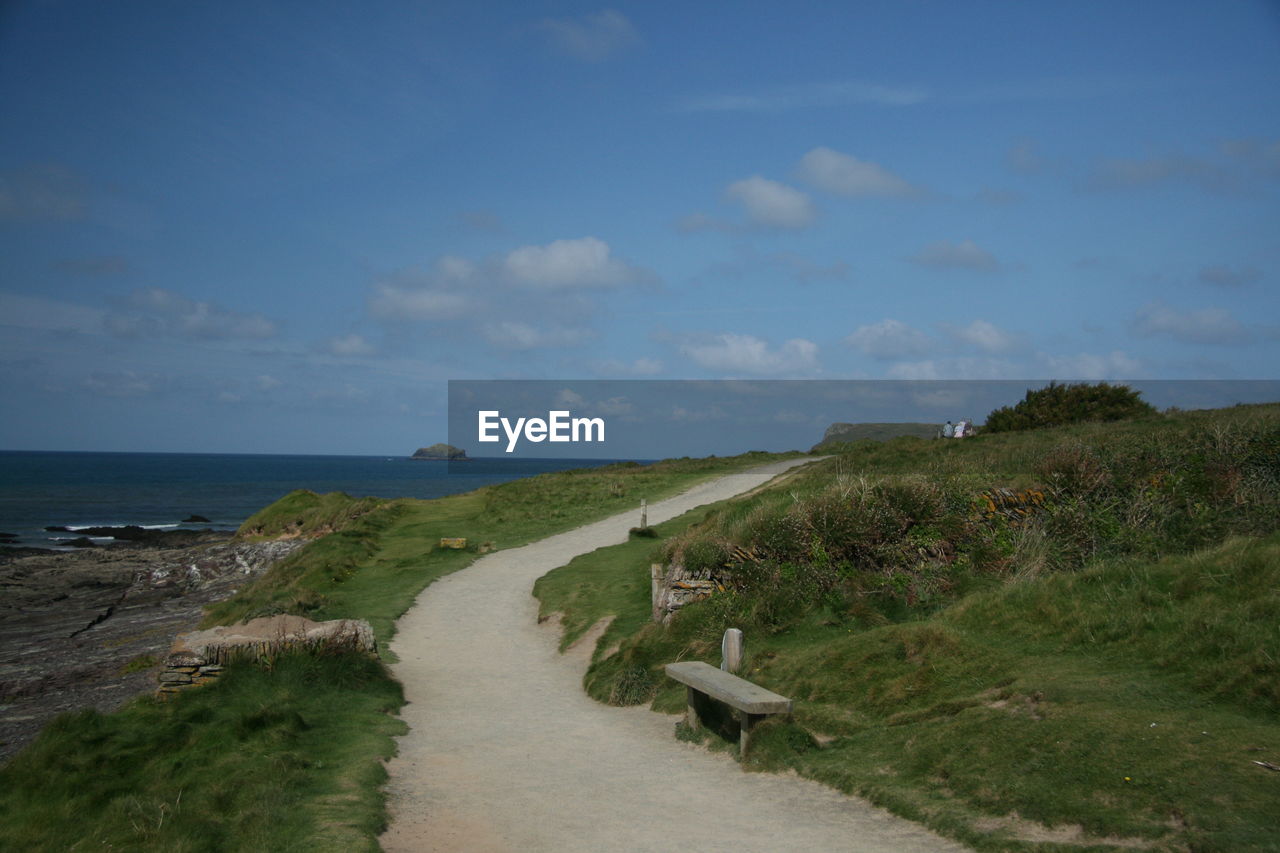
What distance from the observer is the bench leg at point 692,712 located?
9837 millimetres

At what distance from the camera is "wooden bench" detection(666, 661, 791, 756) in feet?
27.9

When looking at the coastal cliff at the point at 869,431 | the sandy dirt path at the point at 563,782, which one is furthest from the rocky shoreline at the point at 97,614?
the coastal cliff at the point at 869,431

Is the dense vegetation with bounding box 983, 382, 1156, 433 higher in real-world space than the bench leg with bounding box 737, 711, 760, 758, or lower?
higher

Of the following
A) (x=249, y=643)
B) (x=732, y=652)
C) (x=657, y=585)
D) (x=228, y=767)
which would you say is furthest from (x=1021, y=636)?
(x=249, y=643)

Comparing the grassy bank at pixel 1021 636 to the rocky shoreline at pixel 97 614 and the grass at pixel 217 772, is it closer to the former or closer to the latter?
the grass at pixel 217 772

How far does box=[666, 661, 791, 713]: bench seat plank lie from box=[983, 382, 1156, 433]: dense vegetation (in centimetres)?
3286

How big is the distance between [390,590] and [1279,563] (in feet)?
53.2

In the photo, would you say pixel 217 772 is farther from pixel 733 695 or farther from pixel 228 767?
pixel 733 695

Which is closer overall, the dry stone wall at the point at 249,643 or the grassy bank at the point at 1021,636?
the grassy bank at the point at 1021,636

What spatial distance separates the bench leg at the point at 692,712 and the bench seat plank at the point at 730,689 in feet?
0.77

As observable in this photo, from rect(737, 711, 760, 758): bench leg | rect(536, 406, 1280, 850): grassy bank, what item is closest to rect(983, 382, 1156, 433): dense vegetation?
rect(536, 406, 1280, 850): grassy bank

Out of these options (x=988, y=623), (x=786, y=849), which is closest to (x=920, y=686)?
(x=988, y=623)

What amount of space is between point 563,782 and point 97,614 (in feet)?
76.2

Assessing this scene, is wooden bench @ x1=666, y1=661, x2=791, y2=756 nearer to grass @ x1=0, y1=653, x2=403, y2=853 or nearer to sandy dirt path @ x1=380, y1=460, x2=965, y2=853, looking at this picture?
sandy dirt path @ x1=380, y1=460, x2=965, y2=853
